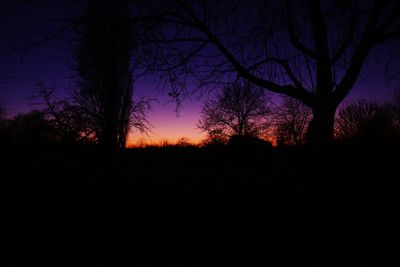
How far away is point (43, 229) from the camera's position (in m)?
2.66

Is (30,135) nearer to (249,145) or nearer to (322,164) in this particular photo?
(249,145)

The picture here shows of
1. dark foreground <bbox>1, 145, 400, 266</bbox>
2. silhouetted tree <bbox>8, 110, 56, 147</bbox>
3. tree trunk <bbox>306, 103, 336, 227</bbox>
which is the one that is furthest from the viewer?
Result: silhouetted tree <bbox>8, 110, 56, 147</bbox>

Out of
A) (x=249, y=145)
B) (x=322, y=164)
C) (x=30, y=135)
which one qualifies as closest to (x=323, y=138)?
(x=322, y=164)

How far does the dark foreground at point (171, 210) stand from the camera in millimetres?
2279

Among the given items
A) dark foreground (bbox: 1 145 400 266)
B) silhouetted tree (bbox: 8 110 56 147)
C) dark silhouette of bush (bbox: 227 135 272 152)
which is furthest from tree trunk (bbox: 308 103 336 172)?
silhouetted tree (bbox: 8 110 56 147)

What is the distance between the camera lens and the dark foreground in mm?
2279

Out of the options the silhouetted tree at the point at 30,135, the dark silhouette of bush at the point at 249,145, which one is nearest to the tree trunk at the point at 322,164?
the dark silhouette of bush at the point at 249,145

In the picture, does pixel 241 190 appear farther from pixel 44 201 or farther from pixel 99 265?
pixel 44 201

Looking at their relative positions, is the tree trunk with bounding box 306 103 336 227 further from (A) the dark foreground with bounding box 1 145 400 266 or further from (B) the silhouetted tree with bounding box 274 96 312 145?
(B) the silhouetted tree with bounding box 274 96 312 145

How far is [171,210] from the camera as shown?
329 centimetres

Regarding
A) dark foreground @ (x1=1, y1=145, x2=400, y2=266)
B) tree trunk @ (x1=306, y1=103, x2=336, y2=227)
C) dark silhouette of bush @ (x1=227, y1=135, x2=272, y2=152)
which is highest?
dark silhouette of bush @ (x1=227, y1=135, x2=272, y2=152)

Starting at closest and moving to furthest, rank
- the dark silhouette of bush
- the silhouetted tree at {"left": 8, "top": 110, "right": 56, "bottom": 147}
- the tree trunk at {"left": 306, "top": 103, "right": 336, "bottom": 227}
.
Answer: the tree trunk at {"left": 306, "top": 103, "right": 336, "bottom": 227} → the dark silhouette of bush → the silhouetted tree at {"left": 8, "top": 110, "right": 56, "bottom": 147}

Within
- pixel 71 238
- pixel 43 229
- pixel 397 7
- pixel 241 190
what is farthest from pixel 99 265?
pixel 397 7

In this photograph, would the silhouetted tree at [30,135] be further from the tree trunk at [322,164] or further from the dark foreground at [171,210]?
the tree trunk at [322,164]
